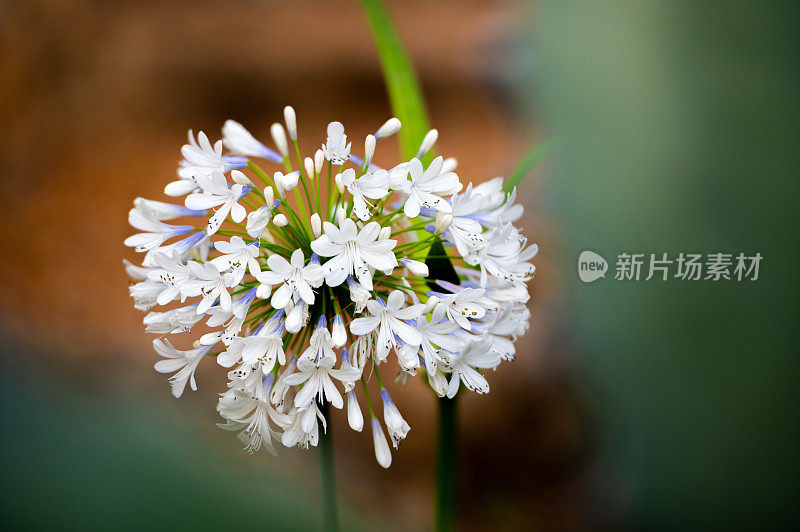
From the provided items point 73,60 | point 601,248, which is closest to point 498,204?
point 601,248

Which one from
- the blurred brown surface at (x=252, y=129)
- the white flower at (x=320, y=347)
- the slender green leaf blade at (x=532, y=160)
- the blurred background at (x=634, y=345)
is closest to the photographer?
the blurred background at (x=634, y=345)

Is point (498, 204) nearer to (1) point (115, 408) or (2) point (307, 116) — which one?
(1) point (115, 408)

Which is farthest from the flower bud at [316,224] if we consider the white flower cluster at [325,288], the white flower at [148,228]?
the white flower at [148,228]

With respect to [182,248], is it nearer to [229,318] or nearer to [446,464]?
[229,318]

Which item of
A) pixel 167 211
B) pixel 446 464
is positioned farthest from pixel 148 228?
pixel 446 464

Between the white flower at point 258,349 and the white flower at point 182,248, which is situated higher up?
the white flower at point 182,248

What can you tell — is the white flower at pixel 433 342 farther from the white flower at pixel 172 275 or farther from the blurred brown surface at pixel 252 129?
Answer: the blurred brown surface at pixel 252 129

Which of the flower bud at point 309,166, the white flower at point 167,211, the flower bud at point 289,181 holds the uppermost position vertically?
the flower bud at point 309,166
